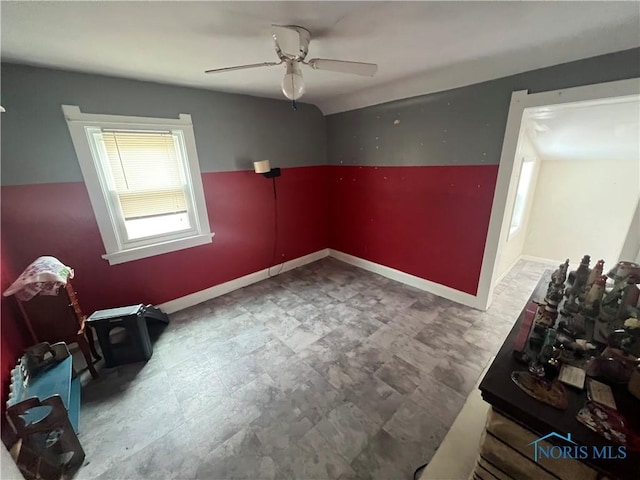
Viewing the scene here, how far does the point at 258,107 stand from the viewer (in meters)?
2.92

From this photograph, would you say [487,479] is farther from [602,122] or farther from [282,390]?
[602,122]

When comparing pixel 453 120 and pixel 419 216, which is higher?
pixel 453 120

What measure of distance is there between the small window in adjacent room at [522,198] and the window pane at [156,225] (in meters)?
3.90

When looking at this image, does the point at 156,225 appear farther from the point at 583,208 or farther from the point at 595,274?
the point at 583,208

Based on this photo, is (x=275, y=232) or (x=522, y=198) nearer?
(x=522, y=198)

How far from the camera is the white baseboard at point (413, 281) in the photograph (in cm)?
270

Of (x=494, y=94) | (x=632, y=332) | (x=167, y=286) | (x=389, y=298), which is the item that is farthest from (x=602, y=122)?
(x=167, y=286)

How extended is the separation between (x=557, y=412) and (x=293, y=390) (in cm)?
148

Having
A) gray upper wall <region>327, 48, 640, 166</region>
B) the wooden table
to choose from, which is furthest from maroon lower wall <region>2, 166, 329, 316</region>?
the wooden table

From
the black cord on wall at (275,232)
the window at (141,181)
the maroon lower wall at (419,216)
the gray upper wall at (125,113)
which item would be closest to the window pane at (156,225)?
the window at (141,181)

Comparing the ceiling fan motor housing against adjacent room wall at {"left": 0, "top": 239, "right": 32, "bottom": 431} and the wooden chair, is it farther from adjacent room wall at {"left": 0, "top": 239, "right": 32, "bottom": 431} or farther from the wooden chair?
adjacent room wall at {"left": 0, "top": 239, "right": 32, "bottom": 431}

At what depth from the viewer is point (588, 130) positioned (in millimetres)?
2324

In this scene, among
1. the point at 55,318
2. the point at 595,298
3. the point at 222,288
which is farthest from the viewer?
the point at 222,288

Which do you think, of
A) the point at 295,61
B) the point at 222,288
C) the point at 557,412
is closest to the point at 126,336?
the point at 222,288
